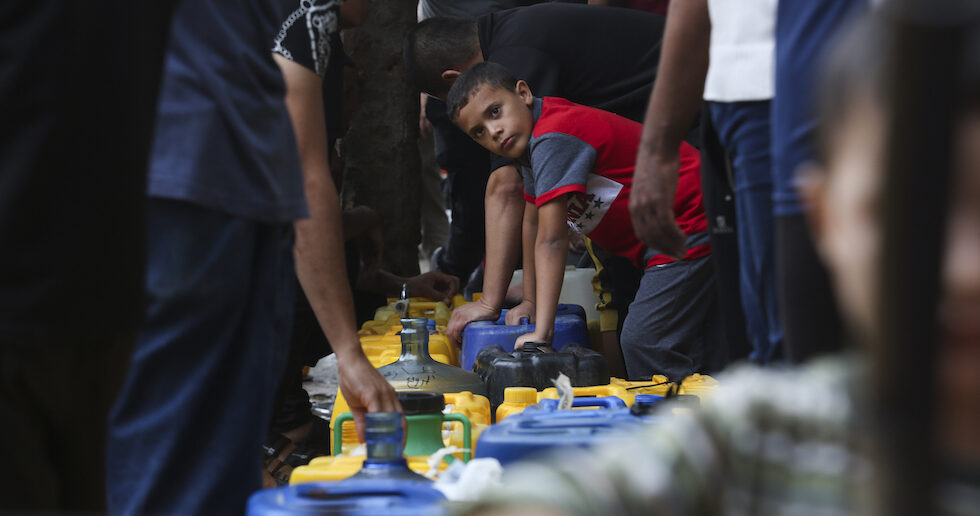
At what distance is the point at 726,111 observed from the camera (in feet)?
4.54

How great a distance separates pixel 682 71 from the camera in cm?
161

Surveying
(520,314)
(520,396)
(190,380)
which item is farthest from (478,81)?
(190,380)

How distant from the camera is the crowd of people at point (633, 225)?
0.36 m

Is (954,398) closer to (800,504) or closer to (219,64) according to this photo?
(800,504)

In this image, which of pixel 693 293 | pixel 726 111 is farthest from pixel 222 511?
pixel 693 293

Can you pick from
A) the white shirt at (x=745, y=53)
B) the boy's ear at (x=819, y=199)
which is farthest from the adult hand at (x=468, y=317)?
the boy's ear at (x=819, y=199)

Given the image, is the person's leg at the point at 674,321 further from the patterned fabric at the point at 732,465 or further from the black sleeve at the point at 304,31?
the patterned fabric at the point at 732,465

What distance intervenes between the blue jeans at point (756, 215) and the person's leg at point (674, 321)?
1544mm

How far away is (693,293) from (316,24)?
157 centimetres

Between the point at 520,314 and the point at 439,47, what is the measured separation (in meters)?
1.12

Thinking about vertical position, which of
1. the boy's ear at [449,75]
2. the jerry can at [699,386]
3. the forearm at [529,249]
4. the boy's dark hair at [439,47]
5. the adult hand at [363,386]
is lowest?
the jerry can at [699,386]

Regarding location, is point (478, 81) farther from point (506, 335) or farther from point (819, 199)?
point (819, 199)

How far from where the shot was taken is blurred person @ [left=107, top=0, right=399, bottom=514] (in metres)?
1.32

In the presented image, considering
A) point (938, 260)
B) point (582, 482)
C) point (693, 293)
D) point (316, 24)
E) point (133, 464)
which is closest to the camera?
point (938, 260)
